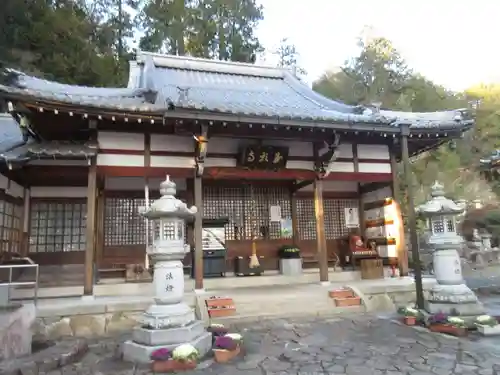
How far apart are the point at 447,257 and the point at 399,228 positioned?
338 centimetres

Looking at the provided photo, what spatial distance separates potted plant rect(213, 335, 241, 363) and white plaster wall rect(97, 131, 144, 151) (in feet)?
18.8

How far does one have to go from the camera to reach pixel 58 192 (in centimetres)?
1112

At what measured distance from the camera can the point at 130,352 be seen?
5.72 metres

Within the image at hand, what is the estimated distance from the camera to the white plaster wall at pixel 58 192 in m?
11.0

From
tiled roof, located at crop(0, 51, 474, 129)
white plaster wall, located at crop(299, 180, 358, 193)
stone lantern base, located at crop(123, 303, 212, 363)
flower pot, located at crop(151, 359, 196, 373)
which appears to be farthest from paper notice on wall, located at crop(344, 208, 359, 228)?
flower pot, located at crop(151, 359, 196, 373)

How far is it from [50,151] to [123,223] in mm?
3558

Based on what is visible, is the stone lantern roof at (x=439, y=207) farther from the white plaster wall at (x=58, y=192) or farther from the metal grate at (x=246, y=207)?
the white plaster wall at (x=58, y=192)

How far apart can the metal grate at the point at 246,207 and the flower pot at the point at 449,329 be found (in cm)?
639

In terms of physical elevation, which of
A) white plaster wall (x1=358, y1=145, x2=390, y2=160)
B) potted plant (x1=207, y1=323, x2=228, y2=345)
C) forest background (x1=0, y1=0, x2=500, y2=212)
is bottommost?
potted plant (x1=207, y1=323, x2=228, y2=345)

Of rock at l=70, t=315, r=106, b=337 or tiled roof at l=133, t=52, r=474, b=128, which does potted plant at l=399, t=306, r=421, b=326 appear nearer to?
tiled roof at l=133, t=52, r=474, b=128

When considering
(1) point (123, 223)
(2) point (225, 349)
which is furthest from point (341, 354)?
(1) point (123, 223)

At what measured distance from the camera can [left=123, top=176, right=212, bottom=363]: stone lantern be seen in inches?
223

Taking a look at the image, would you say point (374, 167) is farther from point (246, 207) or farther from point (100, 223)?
point (100, 223)

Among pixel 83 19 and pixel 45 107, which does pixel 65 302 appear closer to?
pixel 45 107
